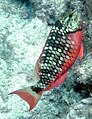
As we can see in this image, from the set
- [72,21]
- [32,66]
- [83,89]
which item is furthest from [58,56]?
[32,66]

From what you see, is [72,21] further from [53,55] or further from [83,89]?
[83,89]

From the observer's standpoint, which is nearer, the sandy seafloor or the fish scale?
the fish scale

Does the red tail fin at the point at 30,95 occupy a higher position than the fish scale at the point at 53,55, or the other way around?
the fish scale at the point at 53,55

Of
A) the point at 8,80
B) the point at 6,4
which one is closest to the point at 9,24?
the point at 6,4

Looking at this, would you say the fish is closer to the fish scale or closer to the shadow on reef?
the fish scale

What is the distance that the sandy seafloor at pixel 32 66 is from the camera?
9.26 ft

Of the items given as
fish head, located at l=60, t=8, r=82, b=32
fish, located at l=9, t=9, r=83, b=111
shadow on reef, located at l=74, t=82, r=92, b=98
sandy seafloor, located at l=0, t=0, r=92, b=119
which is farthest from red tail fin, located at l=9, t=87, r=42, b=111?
shadow on reef, located at l=74, t=82, r=92, b=98

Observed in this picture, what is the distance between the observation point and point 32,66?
378 centimetres

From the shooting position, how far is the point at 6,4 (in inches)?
184

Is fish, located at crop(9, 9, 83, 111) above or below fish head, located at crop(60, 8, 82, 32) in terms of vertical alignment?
below

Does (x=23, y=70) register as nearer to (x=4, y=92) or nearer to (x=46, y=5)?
(x=4, y=92)

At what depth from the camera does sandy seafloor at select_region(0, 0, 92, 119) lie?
9.26 ft

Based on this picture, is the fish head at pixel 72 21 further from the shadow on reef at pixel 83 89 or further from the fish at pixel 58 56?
the shadow on reef at pixel 83 89

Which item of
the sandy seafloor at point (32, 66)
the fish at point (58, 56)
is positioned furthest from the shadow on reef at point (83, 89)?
the fish at point (58, 56)
